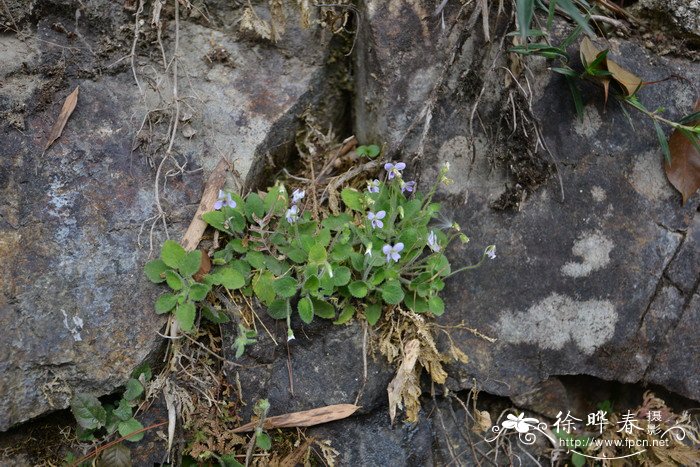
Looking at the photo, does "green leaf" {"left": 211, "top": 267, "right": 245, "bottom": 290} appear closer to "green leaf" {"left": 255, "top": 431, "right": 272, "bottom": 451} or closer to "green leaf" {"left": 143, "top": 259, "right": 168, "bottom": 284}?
"green leaf" {"left": 143, "top": 259, "right": 168, "bottom": 284}

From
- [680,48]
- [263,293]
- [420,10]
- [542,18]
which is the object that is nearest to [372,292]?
[263,293]

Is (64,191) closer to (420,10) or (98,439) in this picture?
(98,439)

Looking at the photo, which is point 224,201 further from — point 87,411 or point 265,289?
point 87,411

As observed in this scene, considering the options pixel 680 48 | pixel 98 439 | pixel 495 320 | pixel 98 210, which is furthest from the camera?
pixel 680 48

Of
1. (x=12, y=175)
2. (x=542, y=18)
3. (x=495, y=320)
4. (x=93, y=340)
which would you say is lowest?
(x=495, y=320)

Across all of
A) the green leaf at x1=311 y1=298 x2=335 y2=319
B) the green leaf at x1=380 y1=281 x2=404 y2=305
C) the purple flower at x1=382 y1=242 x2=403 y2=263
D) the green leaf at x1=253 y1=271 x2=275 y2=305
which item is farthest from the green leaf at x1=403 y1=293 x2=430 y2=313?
the green leaf at x1=253 y1=271 x2=275 y2=305

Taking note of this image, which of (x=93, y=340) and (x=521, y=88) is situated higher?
(x=521, y=88)

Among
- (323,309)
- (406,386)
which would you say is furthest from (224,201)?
(406,386)
